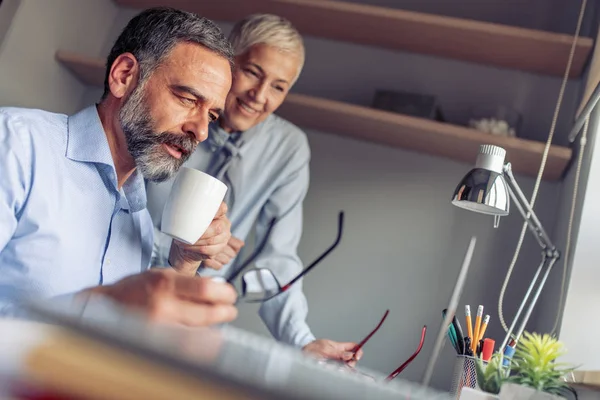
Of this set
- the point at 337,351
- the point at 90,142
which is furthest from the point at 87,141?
the point at 337,351

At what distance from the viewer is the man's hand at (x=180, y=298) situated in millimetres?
450

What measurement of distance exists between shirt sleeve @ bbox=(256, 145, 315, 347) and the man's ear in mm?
582

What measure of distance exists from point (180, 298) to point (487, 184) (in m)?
0.83

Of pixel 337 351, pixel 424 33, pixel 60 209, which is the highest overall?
pixel 424 33

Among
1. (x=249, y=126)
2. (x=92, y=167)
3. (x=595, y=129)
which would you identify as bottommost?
(x=92, y=167)

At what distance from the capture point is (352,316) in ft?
6.58

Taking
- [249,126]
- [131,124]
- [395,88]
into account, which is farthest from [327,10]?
[131,124]

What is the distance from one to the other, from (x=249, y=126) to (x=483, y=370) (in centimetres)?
106

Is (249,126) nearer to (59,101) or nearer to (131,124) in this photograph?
(131,124)

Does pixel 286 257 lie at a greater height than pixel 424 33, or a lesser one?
lesser

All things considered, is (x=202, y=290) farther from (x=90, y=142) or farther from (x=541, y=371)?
(x=90, y=142)

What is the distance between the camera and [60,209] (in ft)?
3.41

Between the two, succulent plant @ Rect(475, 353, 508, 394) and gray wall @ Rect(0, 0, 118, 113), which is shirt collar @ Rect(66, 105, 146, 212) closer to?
succulent plant @ Rect(475, 353, 508, 394)

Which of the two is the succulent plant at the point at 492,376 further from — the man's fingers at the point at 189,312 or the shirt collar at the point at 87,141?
the shirt collar at the point at 87,141
